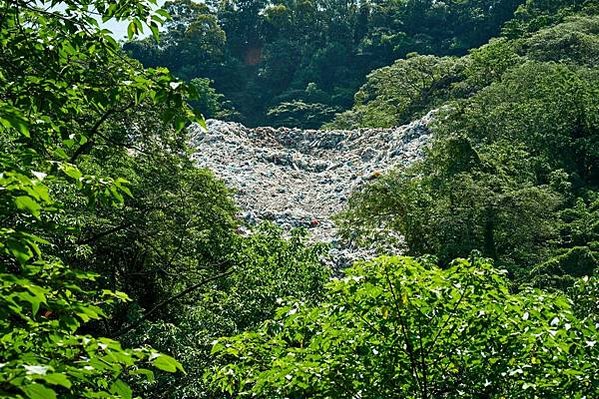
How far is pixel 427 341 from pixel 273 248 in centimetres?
772

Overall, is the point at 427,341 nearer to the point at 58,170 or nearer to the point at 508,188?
the point at 58,170

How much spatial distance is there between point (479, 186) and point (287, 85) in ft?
130

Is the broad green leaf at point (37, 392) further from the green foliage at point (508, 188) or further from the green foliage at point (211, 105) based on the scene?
the green foliage at point (211, 105)

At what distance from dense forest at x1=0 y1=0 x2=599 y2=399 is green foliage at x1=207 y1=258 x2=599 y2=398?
13 mm

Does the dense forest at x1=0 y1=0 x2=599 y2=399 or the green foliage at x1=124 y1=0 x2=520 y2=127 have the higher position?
the green foliage at x1=124 y1=0 x2=520 y2=127

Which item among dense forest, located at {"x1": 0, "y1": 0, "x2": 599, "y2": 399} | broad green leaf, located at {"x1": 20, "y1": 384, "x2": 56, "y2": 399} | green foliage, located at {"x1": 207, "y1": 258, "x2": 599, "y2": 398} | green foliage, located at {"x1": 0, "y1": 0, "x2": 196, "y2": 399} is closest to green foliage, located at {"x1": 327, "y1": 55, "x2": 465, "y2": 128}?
dense forest, located at {"x1": 0, "y1": 0, "x2": 599, "y2": 399}

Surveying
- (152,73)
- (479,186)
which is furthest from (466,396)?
(479,186)

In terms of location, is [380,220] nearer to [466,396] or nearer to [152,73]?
[466,396]

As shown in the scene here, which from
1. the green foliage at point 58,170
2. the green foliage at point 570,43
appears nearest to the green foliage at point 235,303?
the green foliage at point 58,170

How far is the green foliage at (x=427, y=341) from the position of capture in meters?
4.11

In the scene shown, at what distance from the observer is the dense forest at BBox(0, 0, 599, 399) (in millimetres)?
2400

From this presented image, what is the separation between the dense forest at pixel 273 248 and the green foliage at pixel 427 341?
0.04 ft

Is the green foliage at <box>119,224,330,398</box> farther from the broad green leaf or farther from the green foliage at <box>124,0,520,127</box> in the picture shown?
the green foliage at <box>124,0,520,127</box>

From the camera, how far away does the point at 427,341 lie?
4348mm
